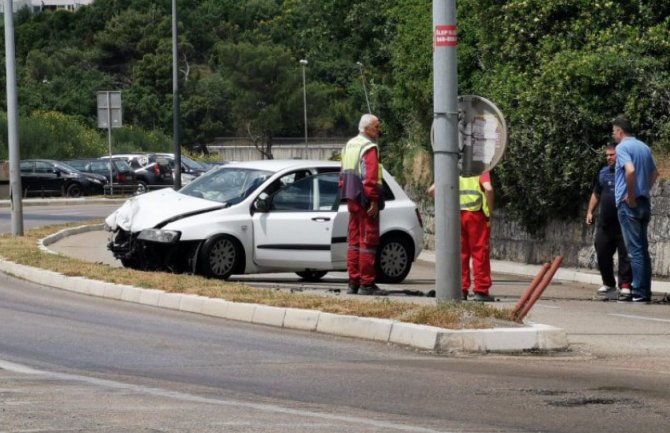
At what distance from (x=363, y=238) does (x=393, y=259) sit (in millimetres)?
3069

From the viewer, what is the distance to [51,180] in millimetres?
53281

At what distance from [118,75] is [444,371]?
98.4 m

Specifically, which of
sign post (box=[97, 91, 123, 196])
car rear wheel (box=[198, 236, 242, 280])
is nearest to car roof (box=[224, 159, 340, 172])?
car rear wheel (box=[198, 236, 242, 280])

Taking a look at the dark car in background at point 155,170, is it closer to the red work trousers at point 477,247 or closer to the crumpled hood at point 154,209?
the crumpled hood at point 154,209

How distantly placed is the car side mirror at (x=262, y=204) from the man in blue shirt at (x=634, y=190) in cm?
441

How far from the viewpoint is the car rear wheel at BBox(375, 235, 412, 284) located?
18.7 metres

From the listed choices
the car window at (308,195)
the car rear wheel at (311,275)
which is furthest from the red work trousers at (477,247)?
the car rear wheel at (311,275)

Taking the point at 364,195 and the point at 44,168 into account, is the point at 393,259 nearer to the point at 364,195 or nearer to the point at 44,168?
the point at 364,195

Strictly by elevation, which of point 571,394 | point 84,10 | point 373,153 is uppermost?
point 84,10

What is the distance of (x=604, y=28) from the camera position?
80.0ft

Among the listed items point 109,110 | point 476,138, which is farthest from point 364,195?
point 109,110

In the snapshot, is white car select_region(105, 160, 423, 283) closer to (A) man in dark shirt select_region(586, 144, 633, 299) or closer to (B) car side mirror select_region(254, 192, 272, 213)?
(B) car side mirror select_region(254, 192, 272, 213)

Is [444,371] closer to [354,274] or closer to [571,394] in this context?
[571,394]

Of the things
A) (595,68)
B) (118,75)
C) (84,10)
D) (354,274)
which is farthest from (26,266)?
(84,10)
